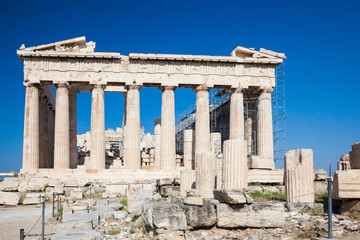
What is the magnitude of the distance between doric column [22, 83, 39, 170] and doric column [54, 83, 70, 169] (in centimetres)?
139

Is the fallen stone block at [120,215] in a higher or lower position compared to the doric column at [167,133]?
lower

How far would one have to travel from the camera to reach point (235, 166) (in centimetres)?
1316

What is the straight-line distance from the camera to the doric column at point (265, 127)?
3067 cm

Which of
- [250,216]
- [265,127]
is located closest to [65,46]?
[265,127]

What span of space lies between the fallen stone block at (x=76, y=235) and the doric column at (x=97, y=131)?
1887 cm

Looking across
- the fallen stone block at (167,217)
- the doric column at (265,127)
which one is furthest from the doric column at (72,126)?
the fallen stone block at (167,217)

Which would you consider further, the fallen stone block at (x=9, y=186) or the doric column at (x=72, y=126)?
the doric column at (x=72, y=126)

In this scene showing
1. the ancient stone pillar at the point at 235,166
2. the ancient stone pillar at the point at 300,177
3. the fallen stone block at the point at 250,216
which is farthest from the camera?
the ancient stone pillar at the point at 235,166

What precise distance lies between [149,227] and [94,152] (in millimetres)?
19652

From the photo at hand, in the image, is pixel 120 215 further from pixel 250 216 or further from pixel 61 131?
pixel 61 131

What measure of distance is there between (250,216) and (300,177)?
3336 millimetres

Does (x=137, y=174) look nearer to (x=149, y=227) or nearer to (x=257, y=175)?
(x=257, y=175)

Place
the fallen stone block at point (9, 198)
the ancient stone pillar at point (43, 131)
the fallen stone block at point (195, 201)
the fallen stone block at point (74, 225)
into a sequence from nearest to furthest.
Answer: the fallen stone block at point (195, 201)
the fallen stone block at point (74, 225)
the fallen stone block at point (9, 198)
the ancient stone pillar at point (43, 131)

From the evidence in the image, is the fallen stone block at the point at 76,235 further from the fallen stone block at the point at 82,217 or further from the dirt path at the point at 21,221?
the fallen stone block at the point at 82,217
